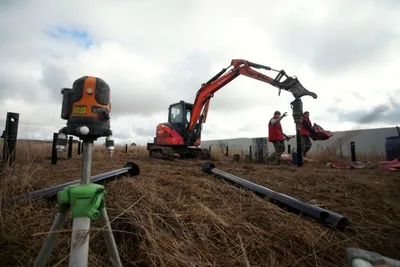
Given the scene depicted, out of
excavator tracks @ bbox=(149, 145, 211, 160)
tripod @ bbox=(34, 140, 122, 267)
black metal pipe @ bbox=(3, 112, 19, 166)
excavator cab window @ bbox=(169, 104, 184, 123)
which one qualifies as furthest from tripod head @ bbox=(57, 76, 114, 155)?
excavator cab window @ bbox=(169, 104, 184, 123)

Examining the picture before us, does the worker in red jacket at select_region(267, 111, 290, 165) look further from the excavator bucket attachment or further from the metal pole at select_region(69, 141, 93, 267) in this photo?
the metal pole at select_region(69, 141, 93, 267)

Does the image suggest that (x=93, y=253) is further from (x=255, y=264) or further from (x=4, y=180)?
(x=4, y=180)

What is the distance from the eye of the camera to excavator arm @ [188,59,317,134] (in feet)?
25.4

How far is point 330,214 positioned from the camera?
75.4 inches

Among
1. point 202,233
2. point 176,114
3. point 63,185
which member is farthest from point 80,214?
point 176,114

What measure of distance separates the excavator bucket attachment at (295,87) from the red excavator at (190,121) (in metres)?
1.02

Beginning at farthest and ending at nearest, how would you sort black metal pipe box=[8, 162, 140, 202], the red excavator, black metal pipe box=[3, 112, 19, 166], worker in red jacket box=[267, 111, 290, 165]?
the red excavator → worker in red jacket box=[267, 111, 290, 165] → black metal pipe box=[3, 112, 19, 166] → black metal pipe box=[8, 162, 140, 202]

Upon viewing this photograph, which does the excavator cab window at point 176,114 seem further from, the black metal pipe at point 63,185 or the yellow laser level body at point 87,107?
the yellow laser level body at point 87,107

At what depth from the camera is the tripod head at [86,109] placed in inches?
46.5

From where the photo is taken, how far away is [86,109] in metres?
1.20

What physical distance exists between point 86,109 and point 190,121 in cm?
938

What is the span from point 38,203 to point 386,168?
7.65 m

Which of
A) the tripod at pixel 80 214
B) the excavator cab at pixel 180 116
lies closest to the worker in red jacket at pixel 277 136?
the excavator cab at pixel 180 116

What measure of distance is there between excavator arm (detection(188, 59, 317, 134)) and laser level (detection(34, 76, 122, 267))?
7.32m
